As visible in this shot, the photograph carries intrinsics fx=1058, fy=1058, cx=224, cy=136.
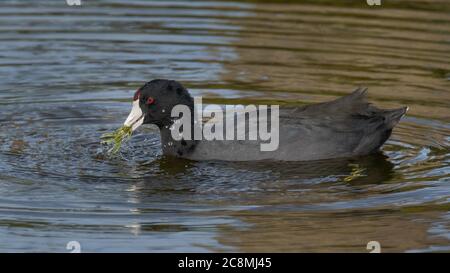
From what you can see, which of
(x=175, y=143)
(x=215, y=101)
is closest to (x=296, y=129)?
(x=175, y=143)

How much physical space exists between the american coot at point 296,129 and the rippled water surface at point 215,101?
0.36 feet

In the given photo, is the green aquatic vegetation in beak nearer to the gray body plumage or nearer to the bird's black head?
the bird's black head

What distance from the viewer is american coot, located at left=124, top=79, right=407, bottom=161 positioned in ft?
25.9

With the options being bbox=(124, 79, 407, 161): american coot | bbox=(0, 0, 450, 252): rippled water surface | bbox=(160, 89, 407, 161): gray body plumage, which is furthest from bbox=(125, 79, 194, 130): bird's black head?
bbox=(0, 0, 450, 252): rippled water surface

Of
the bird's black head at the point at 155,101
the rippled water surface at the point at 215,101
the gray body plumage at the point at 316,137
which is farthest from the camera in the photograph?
the bird's black head at the point at 155,101

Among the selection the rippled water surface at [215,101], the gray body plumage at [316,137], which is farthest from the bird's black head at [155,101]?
the rippled water surface at [215,101]

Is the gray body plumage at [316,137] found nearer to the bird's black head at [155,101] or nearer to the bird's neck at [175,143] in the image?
the bird's neck at [175,143]

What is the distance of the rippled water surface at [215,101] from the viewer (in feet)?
20.7

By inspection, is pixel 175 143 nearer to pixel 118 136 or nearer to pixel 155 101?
pixel 155 101

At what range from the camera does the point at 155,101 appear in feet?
26.3

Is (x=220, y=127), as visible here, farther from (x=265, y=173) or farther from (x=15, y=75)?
(x=15, y=75)

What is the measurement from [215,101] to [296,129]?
1.86m

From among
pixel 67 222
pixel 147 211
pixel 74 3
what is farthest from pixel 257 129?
pixel 74 3
